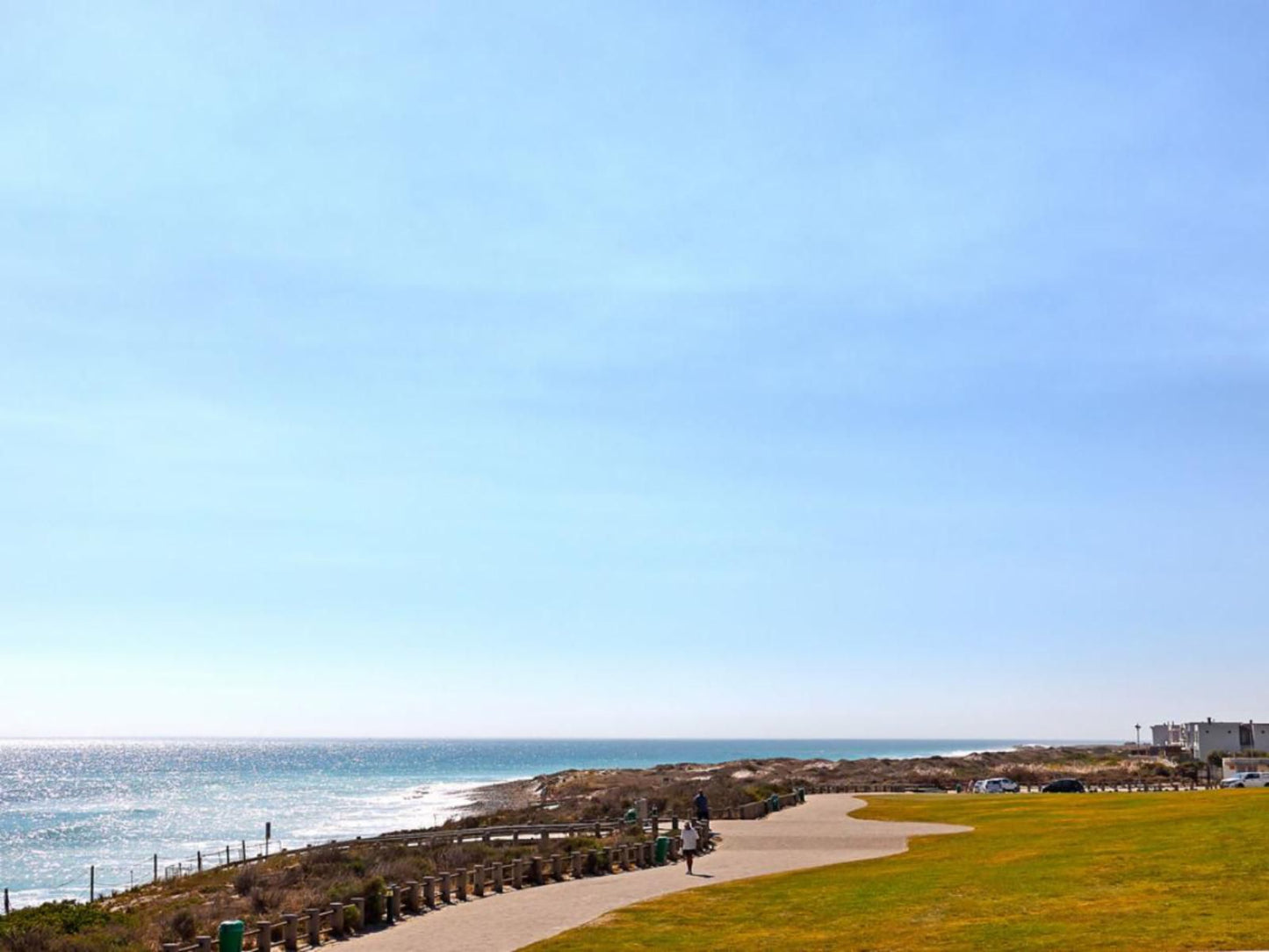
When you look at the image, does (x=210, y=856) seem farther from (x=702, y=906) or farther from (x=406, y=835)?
(x=702, y=906)

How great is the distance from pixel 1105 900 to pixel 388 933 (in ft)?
48.3

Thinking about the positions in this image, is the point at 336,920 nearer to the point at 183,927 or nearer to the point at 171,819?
the point at 183,927

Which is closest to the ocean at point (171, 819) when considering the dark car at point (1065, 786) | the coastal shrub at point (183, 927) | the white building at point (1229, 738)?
the coastal shrub at point (183, 927)

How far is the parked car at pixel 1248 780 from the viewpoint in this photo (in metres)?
67.4

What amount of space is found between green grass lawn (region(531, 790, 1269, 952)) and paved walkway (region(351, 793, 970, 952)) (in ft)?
4.21

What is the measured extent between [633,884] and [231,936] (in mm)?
12797

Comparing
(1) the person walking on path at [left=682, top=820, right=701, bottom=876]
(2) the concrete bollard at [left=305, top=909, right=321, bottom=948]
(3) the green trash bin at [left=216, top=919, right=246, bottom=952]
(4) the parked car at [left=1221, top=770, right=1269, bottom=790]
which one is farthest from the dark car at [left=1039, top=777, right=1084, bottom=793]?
(3) the green trash bin at [left=216, top=919, right=246, bottom=952]

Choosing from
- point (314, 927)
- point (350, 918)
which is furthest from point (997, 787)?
point (314, 927)

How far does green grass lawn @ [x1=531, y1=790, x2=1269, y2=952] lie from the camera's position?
1905cm

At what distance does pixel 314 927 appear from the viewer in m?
23.9

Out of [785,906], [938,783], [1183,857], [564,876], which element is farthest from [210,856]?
[1183,857]

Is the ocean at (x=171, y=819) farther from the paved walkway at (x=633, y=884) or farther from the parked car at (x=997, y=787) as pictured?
the parked car at (x=997, y=787)

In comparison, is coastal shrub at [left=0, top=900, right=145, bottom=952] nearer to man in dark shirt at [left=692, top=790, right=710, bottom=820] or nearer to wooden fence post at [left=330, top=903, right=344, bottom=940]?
wooden fence post at [left=330, top=903, right=344, bottom=940]

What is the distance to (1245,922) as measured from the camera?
18297mm
